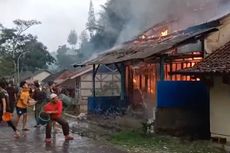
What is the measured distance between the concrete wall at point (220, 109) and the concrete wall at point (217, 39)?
236cm

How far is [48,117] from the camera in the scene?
46.2ft

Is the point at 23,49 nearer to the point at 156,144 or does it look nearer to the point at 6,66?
the point at 6,66

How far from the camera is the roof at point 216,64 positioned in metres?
12.3

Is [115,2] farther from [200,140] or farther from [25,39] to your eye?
[200,140]

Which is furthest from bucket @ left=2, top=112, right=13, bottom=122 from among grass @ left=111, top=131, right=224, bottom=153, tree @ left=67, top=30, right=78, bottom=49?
tree @ left=67, top=30, right=78, bottom=49

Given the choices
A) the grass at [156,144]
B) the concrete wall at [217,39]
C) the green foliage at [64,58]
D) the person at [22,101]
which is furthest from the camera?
the green foliage at [64,58]

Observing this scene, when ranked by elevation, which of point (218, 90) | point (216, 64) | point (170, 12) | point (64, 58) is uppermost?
point (64, 58)

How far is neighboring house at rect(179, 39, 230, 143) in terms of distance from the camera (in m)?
12.7

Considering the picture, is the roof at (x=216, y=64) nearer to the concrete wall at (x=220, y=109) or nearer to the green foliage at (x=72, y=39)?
the concrete wall at (x=220, y=109)

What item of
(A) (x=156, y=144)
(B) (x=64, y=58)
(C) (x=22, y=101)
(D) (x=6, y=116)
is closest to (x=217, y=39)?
(A) (x=156, y=144)

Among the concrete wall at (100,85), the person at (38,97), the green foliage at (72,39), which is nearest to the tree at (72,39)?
the green foliage at (72,39)

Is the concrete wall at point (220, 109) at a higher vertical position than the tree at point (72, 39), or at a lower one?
lower

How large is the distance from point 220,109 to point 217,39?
3.17 metres

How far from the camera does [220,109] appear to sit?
13.1m
